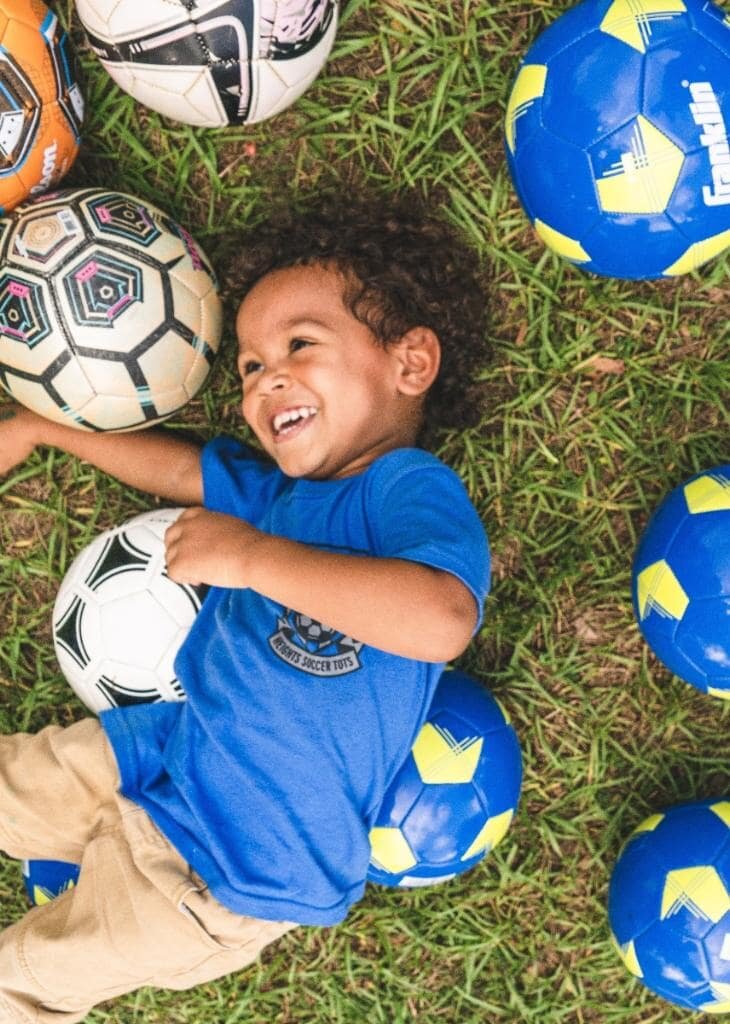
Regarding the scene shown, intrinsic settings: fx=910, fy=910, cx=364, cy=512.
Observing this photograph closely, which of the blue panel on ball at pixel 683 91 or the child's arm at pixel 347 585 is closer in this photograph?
the child's arm at pixel 347 585

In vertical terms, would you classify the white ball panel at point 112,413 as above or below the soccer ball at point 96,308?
below

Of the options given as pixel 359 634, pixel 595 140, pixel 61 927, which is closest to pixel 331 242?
pixel 595 140

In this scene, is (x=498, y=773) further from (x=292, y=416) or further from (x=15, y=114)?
(x=15, y=114)

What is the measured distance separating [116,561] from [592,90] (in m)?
1.96

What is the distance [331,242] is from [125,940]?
7.34 ft

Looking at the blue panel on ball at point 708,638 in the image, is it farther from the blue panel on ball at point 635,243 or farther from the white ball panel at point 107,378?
the white ball panel at point 107,378

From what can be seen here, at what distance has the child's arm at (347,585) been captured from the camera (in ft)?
7.45

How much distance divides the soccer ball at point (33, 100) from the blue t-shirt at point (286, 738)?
4.04 feet

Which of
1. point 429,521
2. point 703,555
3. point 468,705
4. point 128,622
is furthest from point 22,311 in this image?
point 703,555

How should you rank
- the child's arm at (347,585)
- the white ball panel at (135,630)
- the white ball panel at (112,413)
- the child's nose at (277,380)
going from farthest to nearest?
the white ball panel at (135,630)
the white ball panel at (112,413)
the child's nose at (277,380)
the child's arm at (347,585)

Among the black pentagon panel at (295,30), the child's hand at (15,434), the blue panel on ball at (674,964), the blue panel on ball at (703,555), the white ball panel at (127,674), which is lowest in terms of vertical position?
the blue panel on ball at (674,964)

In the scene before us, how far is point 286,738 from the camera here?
106 inches

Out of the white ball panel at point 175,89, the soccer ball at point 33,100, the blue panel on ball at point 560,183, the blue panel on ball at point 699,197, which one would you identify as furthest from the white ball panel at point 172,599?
the blue panel on ball at point 699,197

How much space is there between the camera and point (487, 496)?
3.25 metres
